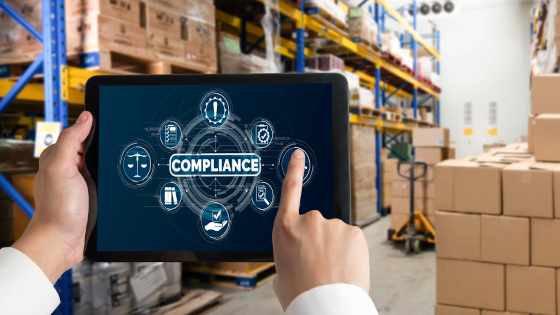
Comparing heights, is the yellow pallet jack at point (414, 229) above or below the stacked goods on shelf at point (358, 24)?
below

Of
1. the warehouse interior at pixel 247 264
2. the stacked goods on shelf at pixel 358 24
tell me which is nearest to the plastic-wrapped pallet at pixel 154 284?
the warehouse interior at pixel 247 264

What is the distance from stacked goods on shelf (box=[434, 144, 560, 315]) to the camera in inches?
96.2

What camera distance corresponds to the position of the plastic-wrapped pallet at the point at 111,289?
279 cm

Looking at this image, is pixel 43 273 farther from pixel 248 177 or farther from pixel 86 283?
pixel 86 283

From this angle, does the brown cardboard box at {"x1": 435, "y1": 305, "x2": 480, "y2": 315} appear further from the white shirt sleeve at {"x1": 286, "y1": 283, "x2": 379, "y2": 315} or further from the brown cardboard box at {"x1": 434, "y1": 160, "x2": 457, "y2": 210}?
the white shirt sleeve at {"x1": 286, "y1": 283, "x2": 379, "y2": 315}

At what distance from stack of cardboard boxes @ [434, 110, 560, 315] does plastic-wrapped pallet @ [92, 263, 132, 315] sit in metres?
1.99

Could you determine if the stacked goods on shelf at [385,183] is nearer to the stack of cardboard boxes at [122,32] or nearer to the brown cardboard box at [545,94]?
the brown cardboard box at [545,94]

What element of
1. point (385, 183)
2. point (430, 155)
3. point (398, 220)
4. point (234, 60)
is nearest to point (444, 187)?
point (234, 60)

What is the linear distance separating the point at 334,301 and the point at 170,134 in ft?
1.35

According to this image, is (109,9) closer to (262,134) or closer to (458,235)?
(262,134)

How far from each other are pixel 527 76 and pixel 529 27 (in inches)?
47.1

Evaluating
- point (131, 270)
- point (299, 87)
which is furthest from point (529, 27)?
point (299, 87)

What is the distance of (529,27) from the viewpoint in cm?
1110

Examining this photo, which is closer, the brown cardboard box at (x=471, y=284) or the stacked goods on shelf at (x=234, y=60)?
the brown cardboard box at (x=471, y=284)
